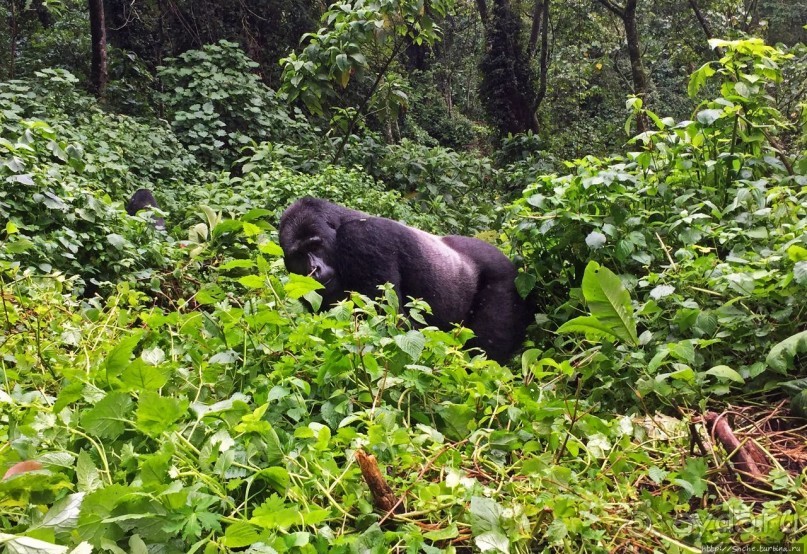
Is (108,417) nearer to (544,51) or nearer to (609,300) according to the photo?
(609,300)

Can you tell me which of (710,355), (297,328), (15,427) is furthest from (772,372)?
(15,427)

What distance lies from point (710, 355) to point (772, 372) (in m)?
0.21

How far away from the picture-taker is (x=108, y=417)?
4.49ft

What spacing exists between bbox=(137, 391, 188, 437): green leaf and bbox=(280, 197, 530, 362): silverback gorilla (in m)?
1.95

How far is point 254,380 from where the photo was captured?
1.77 meters

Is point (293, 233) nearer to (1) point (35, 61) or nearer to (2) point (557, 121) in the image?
(1) point (35, 61)

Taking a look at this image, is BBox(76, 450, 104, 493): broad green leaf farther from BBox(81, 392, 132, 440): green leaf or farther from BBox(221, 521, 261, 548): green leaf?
BBox(221, 521, 261, 548): green leaf

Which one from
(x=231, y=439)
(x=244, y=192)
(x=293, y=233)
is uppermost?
(x=231, y=439)

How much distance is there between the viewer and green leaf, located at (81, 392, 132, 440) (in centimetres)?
136

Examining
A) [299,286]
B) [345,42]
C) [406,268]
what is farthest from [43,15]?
[299,286]

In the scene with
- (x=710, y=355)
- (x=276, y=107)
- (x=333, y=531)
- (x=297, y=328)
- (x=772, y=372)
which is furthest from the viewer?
(x=276, y=107)

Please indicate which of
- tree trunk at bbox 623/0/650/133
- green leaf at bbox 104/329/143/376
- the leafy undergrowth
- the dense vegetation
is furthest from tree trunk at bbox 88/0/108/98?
green leaf at bbox 104/329/143/376

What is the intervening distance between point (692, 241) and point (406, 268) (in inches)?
56.9

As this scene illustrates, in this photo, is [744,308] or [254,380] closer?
[254,380]
